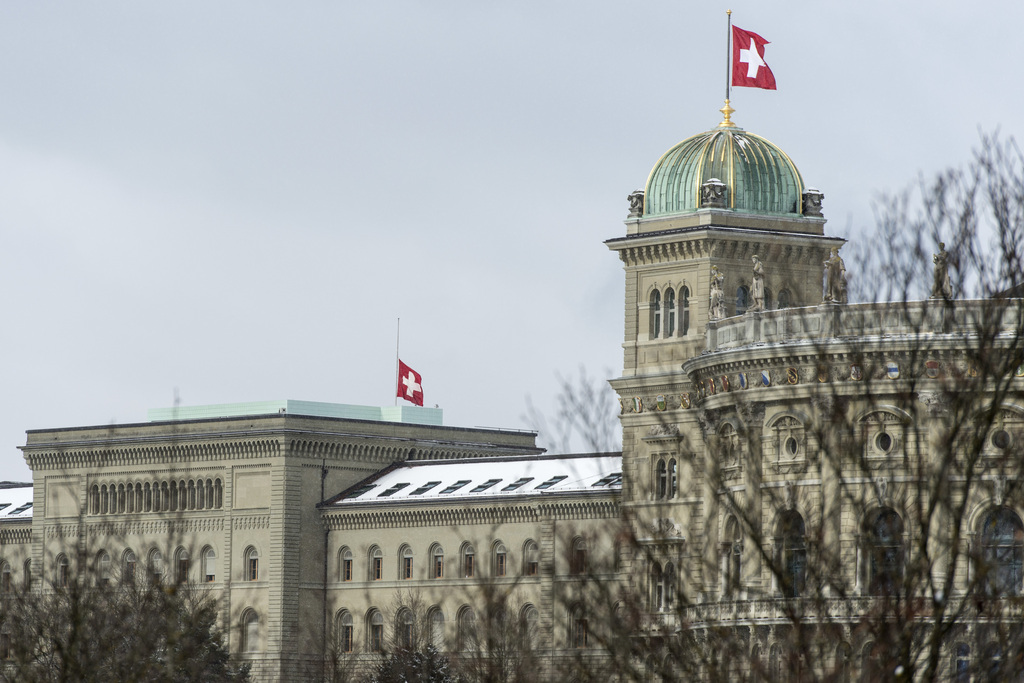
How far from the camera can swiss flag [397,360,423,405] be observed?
16188 cm

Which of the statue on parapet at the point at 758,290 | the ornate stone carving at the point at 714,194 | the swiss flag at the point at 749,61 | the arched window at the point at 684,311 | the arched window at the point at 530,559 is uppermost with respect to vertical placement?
the swiss flag at the point at 749,61

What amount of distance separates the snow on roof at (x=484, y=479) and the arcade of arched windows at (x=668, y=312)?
41.3 feet

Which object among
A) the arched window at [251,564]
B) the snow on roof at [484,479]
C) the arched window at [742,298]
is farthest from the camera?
the arched window at [251,564]

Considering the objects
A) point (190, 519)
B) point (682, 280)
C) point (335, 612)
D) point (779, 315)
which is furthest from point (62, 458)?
point (779, 315)

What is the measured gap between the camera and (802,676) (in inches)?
1800

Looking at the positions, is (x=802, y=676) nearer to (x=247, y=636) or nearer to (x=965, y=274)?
(x=965, y=274)

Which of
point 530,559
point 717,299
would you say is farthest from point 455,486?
point 717,299

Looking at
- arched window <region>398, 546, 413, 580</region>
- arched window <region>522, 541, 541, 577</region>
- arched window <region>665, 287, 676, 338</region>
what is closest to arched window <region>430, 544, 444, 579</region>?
arched window <region>398, 546, 413, 580</region>

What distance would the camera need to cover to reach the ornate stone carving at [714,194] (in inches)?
4791

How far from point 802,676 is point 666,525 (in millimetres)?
69028

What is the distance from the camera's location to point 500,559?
145250 millimetres

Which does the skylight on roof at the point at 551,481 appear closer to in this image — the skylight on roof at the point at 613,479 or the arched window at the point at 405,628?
the skylight on roof at the point at 613,479

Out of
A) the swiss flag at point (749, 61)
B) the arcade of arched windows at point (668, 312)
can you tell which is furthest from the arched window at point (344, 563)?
the swiss flag at point (749, 61)

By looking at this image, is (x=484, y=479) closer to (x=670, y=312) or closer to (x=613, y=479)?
(x=613, y=479)
